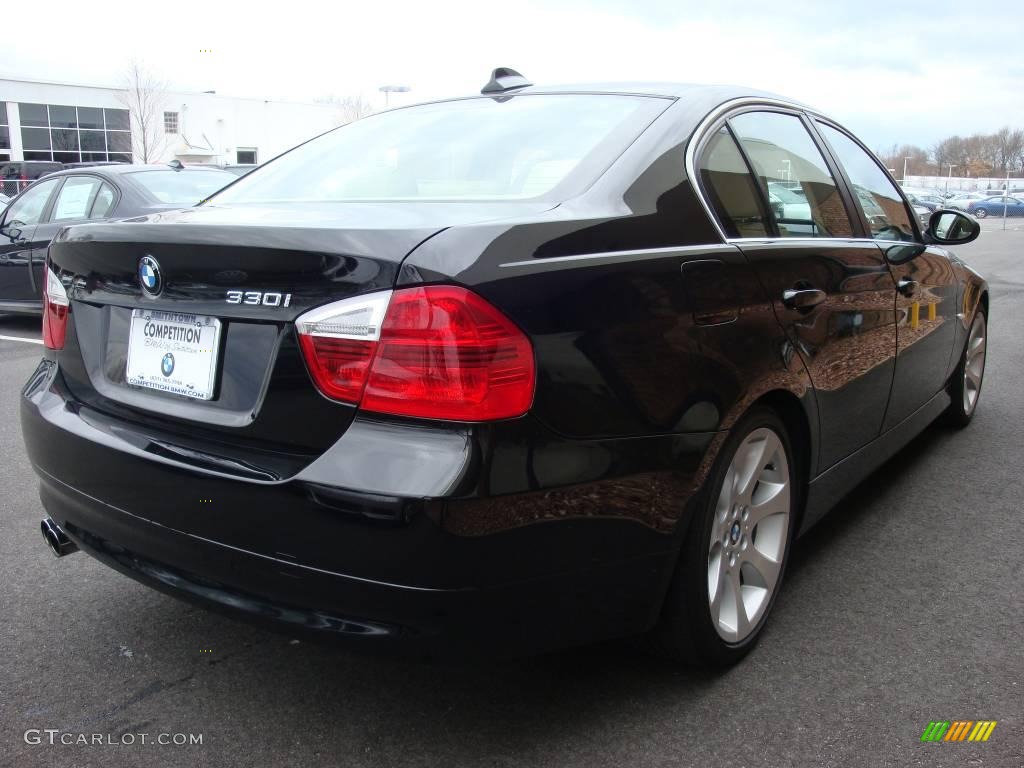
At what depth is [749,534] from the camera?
2.73 m

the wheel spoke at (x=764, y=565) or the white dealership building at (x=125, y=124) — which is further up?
the wheel spoke at (x=764, y=565)

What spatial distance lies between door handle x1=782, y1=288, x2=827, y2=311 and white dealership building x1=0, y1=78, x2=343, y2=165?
55854mm

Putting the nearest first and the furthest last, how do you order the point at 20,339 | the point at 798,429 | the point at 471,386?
the point at 471,386 < the point at 798,429 < the point at 20,339

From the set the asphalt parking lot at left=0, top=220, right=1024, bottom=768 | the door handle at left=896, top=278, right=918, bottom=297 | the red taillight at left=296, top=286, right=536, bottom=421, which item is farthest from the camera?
the door handle at left=896, top=278, right=918, bottom=297

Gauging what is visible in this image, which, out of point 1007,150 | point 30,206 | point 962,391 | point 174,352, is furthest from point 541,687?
point 1007,150

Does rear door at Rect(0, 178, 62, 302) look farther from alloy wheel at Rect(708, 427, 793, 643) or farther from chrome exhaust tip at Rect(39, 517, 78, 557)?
alloy wheel at Rect(708, 427, 793, 643)

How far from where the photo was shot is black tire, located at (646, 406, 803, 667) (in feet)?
7.87

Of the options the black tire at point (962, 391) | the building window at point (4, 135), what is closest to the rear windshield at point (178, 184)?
the black tire at point (962, 391)

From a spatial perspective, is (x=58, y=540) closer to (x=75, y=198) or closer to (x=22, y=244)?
(x=75, y=198)

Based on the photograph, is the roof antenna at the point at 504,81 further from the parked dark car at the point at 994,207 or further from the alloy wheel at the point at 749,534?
the parked dark car at the point at 994,207

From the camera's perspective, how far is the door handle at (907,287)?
367cm

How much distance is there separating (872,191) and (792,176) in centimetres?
88

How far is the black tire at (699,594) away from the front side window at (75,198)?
24.7 ft

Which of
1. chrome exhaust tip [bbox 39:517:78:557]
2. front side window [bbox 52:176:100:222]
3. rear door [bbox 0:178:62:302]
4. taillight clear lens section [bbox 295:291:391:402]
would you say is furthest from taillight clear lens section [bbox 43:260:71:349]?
rear door [bbox 0:178:62:302]
